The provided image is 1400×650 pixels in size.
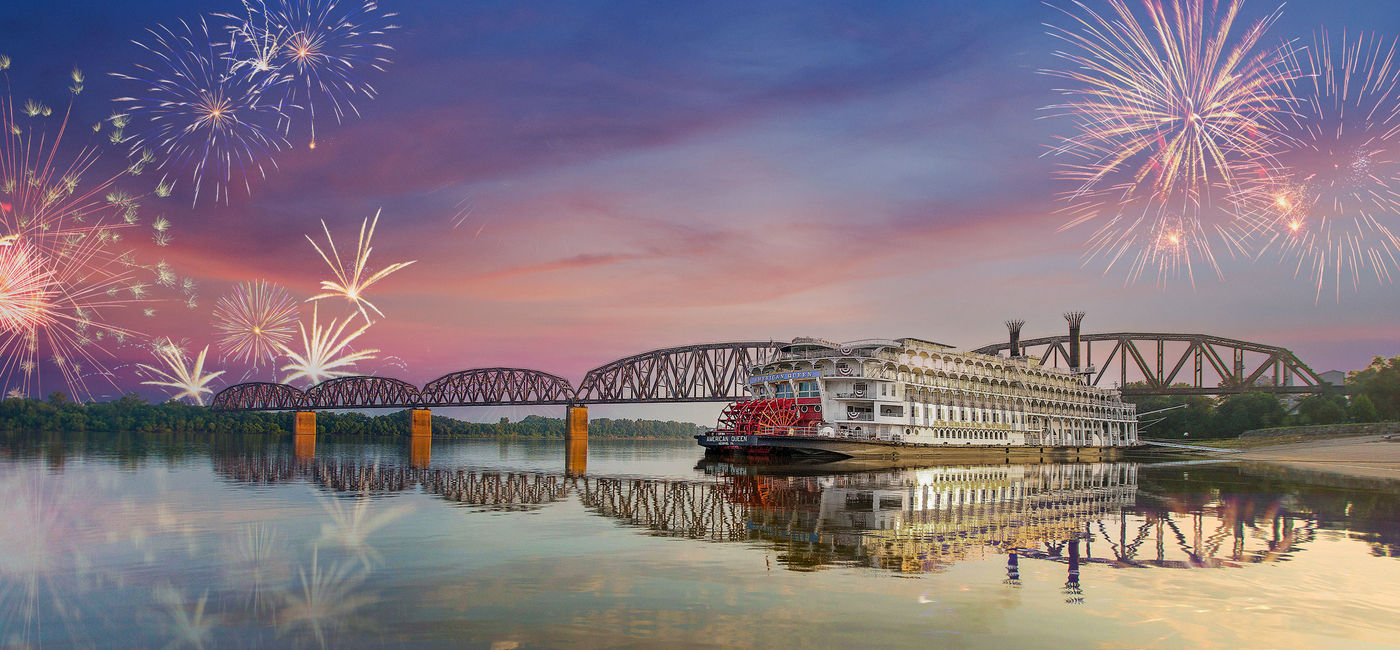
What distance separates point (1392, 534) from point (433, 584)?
29087 mm

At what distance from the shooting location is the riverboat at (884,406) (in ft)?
234

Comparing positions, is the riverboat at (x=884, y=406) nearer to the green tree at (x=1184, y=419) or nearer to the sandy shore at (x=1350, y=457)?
the sandy shore at (x=1350, y=457)

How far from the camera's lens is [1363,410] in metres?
126

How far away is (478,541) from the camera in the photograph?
76.4 ft

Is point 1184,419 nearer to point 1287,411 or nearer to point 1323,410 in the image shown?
point 1287,411

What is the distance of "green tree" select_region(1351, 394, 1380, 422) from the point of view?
123938 millimetres

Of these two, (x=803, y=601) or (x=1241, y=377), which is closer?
(x=803, y=601)

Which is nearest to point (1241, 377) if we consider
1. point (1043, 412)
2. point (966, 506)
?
point (1043, 412)

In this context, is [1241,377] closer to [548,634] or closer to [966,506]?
[966,506]

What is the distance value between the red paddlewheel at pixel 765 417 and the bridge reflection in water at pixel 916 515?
→ 61.8ft

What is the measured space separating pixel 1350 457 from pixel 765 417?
58.2m

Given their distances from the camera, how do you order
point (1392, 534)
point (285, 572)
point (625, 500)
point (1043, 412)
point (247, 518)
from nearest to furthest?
point (285, 572) → point (1392, 534) → point (247, 518) → point (625, 500) → point (1043, 412)

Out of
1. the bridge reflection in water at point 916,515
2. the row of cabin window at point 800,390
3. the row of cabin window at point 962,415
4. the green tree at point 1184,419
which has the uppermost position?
the row of cabin window at point 800,390

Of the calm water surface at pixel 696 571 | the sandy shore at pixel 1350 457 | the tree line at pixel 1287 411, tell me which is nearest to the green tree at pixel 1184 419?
the tree line at pixel 1287 411
